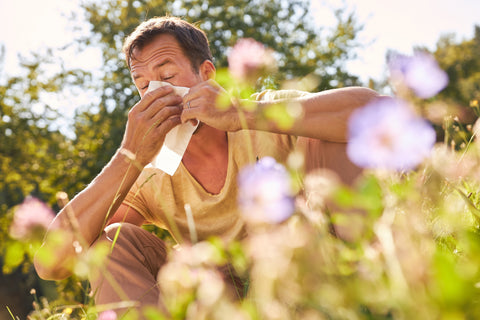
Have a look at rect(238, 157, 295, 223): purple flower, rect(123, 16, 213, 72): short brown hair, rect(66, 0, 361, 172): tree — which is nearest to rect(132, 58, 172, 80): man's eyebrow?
rect(123, 16, 213, 72): short brown hair

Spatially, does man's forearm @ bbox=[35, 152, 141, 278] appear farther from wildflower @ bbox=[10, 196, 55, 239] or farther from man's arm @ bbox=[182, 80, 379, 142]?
wildflower @ bbox=[10, 196, 55, 239]

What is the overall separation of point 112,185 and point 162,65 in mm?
953

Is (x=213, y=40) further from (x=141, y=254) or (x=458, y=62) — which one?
(x=458, y=62)

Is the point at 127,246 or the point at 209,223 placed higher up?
the point at 127,246

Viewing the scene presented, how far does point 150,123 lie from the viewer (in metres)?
2.22

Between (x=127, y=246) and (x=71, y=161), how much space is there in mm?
8658

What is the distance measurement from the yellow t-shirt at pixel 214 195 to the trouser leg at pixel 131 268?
0.19 m

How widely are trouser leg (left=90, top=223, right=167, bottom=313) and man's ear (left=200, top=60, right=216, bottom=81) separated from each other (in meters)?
1.16

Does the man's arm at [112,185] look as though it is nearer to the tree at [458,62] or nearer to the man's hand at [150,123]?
the man's hand at [150,123]

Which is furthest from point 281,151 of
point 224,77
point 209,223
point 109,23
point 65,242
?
point 109,23

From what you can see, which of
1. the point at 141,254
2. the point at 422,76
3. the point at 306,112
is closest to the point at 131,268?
the point at 141,254

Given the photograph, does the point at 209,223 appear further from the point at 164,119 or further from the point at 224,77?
the point at 224,77

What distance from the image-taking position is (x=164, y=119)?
2254mm

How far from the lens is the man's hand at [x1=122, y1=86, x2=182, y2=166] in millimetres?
2217
